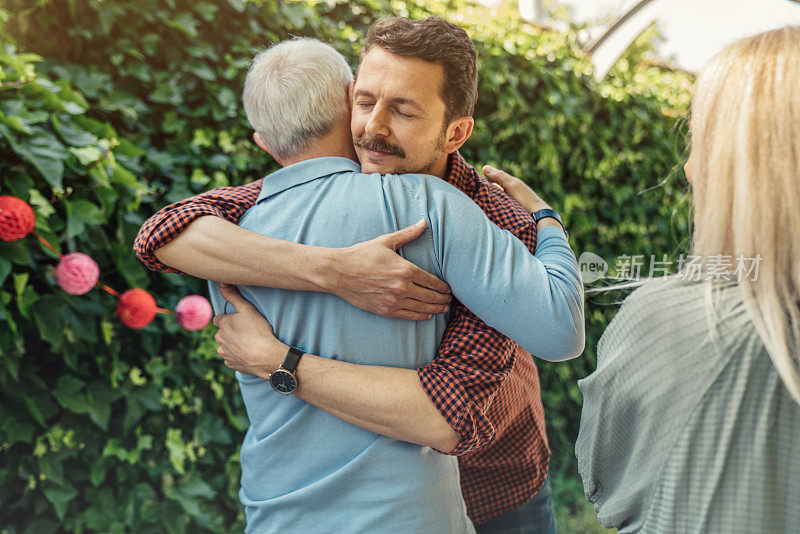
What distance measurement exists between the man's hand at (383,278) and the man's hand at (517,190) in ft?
1.58

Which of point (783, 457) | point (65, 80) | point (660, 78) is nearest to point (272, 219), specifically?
point (783, 457)

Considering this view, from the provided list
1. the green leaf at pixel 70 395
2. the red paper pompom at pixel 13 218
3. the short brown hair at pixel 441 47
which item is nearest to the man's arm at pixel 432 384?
the short brown hair at pixel 441 47

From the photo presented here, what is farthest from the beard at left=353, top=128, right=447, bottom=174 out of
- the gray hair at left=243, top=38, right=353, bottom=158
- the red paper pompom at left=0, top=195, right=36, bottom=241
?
the red paper pompom at left=0, top=195, right=36, bottom=241

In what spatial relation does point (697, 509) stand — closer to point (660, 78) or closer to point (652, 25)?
point (660, 78)

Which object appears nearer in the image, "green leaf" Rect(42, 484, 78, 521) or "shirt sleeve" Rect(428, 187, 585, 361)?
"shirt sleeve" Rect(428, 187, 585, 361)

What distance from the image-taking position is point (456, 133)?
1438 millimetres

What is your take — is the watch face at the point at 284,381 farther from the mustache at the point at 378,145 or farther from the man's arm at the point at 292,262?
the mustache at the point at 378,145

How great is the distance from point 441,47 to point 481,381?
0.70 meters

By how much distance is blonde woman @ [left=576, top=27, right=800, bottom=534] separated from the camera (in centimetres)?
92

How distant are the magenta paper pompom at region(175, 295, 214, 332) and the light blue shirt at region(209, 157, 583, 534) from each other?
→ 36.3 inches

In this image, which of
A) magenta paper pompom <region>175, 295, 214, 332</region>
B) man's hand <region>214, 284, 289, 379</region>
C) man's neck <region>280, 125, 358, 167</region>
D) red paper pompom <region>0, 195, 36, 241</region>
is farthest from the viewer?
magenta paper pompom <region>175, 295, 214, 332</region>

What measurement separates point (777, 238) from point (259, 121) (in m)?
1.02

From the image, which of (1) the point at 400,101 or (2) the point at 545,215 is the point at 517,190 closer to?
(2) the point at 545,215

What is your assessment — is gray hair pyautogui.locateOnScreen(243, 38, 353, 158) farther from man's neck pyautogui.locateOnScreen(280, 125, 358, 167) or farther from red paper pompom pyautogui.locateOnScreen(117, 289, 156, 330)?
red paper pompom pyautogui.locateOnScreen(117, 289, 156, 330)
